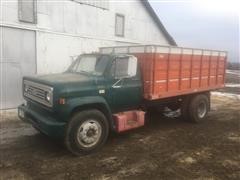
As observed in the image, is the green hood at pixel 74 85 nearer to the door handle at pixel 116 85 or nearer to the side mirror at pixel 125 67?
the door handle at pixel 116 85

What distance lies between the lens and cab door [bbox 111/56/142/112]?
618cm

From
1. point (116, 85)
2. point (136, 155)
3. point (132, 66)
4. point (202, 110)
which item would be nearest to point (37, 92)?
point (116, 85)

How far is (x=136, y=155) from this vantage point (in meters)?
5.57

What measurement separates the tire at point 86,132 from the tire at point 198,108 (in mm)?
3612

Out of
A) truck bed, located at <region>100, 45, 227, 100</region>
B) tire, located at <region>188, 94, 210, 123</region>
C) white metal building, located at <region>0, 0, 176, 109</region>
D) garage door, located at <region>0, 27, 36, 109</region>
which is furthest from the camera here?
white metal building, located at <region>0, 0, 176, 109</region>

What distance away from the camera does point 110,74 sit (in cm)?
609

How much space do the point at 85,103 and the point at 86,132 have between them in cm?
65

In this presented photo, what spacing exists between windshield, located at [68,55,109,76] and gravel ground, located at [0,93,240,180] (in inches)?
71.5

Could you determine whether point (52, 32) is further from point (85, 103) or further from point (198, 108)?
point (198, 108)

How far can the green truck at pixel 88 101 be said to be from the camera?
17.2ft

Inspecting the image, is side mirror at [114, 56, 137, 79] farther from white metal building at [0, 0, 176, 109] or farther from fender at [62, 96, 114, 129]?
white metal building at [0, 0, 176, 109]

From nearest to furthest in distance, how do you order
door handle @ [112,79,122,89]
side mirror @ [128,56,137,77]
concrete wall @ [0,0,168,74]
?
door handle @ [112,79,122,89]
side mirror @ [128,56,137,77]
concrete wall @ [0,0,168,74]

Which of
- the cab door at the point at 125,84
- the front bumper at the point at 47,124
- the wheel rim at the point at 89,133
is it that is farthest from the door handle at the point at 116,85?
the front bumper at the point at 47,124

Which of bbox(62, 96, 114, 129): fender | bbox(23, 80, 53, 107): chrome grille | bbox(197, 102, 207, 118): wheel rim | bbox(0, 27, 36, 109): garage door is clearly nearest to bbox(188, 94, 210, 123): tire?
bbox(197, 102, 207, 118): wheel rim
